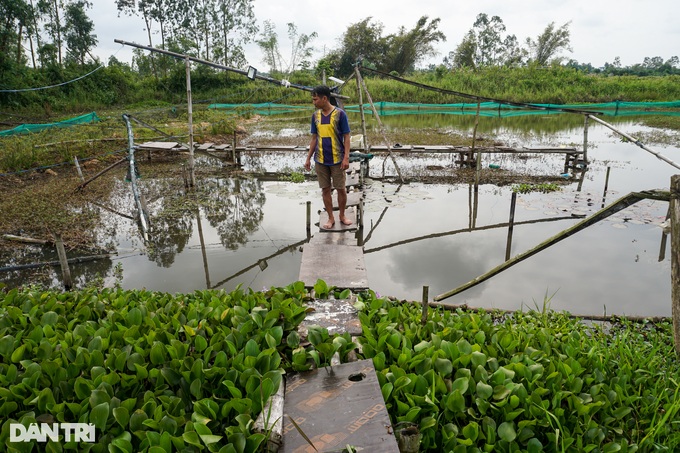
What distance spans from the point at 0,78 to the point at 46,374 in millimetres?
22609

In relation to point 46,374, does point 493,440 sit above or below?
below

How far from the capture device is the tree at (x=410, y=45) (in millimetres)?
38062

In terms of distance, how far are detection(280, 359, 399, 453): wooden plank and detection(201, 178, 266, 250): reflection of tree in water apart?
14.5ft

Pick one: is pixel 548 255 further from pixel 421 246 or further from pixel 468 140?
pixel 468 140

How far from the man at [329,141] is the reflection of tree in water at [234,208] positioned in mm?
1835

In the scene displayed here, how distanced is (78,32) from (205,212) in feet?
96.0

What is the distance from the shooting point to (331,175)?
5.58 meters

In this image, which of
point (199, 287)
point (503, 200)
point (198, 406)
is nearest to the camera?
point (198, 406)

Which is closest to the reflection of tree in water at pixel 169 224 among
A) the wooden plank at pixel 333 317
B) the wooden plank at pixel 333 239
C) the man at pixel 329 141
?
the wooden plank at pixel 333 239

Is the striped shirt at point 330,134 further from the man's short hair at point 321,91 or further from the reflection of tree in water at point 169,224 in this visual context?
the reflection of tree in water at point 169,224

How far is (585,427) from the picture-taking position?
82.4 inches

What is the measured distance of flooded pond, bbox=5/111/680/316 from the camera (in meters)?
4.97

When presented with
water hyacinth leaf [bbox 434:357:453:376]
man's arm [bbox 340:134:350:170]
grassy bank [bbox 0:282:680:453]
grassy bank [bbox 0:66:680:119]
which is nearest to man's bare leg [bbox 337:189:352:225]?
man's arm [bbox 340:134:350:170]

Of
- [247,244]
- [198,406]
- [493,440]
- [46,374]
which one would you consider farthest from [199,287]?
[493,440]
